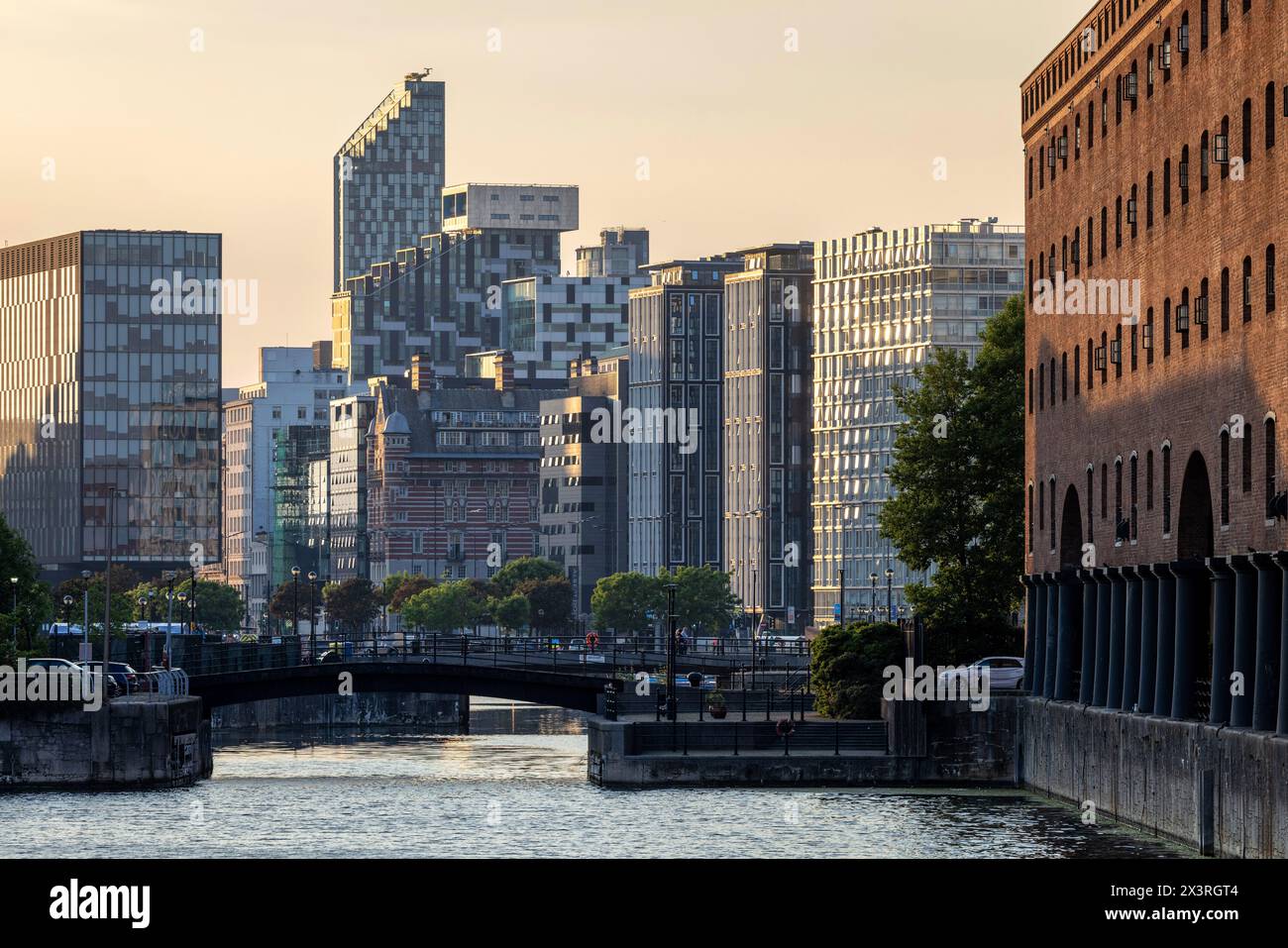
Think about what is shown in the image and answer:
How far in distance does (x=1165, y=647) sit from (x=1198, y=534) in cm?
320

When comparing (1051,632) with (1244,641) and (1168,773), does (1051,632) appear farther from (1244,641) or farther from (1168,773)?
(1244,641)

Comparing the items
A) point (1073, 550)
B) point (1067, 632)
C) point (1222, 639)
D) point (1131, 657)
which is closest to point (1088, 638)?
point (1067, 632)

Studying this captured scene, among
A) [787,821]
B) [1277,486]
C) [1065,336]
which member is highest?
[1065,336]

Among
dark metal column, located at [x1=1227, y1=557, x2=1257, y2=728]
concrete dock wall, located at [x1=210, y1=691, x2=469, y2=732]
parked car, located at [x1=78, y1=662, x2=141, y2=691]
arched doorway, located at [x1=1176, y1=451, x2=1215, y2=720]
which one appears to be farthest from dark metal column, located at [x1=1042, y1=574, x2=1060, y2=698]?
concrete dock wall, located at [x1=210, y1=691, x2=469, y2=732]

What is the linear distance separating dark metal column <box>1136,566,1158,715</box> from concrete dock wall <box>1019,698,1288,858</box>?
2.55 feet

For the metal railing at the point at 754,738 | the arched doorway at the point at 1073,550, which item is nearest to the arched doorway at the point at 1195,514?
the arched doorway at the point at 1073,550

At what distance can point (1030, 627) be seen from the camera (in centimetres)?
10012

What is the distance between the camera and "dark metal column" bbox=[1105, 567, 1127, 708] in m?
81.6

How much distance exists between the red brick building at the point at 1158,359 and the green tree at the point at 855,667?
803 cm

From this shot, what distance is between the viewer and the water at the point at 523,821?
73375 mm

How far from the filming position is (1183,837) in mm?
66750
